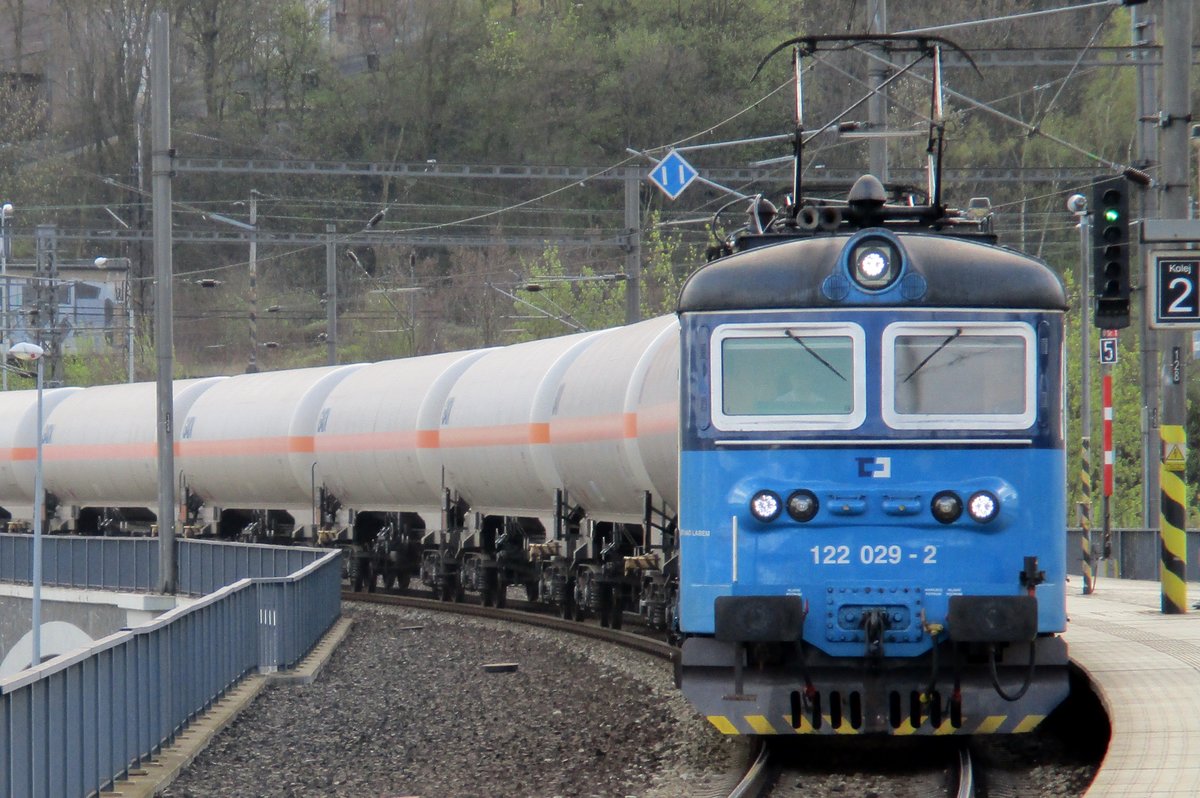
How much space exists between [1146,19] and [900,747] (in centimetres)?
1336

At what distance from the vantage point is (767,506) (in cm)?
1024

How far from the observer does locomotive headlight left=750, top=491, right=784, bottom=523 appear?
33.6 ft


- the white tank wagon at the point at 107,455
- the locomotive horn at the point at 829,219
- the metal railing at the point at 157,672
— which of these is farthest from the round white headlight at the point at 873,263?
the white tank wagon at the point at 107,455

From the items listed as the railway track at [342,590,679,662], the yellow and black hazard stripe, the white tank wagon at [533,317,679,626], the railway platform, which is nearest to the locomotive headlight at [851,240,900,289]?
the yellow and black hazard stripe

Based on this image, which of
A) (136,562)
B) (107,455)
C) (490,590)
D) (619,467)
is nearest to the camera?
(619,467)

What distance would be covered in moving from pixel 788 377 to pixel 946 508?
1.19 m

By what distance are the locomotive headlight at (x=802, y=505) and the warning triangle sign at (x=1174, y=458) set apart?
6571 millimetres

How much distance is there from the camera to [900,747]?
39.0 feet

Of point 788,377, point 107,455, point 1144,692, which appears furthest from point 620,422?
point 107,455

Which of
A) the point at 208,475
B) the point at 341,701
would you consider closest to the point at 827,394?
the point at 341,701

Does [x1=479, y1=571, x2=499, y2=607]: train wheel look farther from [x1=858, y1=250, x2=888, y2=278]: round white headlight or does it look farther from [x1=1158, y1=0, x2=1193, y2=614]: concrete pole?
[x1=858, y1=250, x2=888, y2=278]: round white headlight

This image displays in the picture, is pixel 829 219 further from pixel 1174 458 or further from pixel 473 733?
pixel 1174 458

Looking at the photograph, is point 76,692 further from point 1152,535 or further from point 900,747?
point 1152,535

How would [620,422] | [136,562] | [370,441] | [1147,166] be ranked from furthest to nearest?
[136,562]
[370,441]
[1147,166]
[620,422]
